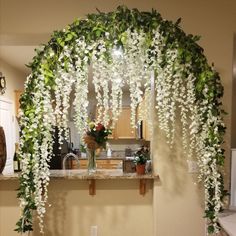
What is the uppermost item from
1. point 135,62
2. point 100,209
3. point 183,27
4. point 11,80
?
point 183,27

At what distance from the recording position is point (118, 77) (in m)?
2.03

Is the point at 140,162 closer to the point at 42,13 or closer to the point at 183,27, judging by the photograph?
the point at 183,27

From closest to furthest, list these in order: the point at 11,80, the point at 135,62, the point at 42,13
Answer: the point at 135,62 → the point at 42,13 → the point at 11,80

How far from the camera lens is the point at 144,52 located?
1.98 metres

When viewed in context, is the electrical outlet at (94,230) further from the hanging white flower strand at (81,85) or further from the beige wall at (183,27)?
the hanging white flower strand at (81,85)

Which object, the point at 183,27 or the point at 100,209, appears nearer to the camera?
the point at 183,27

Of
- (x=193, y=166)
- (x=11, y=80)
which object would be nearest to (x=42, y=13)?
(x=193, y=166)

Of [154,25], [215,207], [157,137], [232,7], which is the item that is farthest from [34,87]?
[232,7]

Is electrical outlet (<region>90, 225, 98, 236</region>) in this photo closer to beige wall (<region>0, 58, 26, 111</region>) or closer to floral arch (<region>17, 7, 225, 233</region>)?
floral arch (<region>17, 7, 225, 233</region>)

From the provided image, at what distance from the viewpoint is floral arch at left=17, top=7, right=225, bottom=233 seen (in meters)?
1.94

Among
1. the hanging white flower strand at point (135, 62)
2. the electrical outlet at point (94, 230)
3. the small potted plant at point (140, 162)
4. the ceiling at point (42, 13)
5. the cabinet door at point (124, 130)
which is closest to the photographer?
the hanging white flower strand at point (135, 62)

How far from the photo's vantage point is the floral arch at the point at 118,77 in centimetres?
194

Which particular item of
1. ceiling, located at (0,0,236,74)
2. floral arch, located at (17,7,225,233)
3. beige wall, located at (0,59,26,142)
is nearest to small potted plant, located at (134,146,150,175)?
floral arch, located at (17,7,225,233)

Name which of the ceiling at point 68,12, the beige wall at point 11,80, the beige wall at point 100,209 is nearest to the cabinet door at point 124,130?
the beige wall at point 11,80
